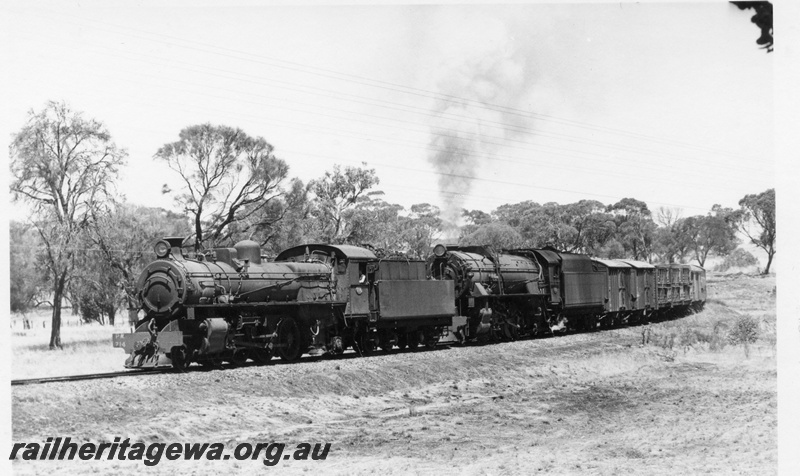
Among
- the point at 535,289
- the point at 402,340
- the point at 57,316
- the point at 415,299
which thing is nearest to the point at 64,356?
the point at 57,316

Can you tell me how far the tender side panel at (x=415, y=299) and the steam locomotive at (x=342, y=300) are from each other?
0.03 m

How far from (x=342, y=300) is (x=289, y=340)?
2042 millimetres

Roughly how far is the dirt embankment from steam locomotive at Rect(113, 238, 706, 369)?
138 cm

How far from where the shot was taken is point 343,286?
22.8 m

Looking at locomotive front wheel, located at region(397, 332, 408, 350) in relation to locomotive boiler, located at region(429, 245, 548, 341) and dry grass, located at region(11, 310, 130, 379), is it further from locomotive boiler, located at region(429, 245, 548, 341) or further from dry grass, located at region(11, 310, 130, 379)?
dry grass, located at region(11, 310, 130, 379)

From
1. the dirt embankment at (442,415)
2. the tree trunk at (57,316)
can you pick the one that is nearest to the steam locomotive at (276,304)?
the dirt embankment at (442,415)

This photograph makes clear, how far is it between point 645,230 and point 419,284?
42.6 metres

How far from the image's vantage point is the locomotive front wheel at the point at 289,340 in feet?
69.4

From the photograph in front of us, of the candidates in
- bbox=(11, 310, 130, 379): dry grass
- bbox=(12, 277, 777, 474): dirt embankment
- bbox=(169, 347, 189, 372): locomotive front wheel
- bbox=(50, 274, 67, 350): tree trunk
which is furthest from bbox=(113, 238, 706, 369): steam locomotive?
bbox=(50, 274, 67, 350): tree trunk

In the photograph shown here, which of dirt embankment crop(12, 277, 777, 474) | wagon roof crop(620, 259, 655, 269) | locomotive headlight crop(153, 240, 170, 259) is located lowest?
dirt embankment crop(12, 277, 777, 474)

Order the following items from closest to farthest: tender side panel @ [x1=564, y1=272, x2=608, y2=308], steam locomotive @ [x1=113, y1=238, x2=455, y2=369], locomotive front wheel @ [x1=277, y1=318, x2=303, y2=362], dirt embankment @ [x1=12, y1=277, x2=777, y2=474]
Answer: dirt embankment @ [x1=12, y1=277, x2=777, y2=474], steam locomotive @ [x1=113, y1=238, x2=455, y2=369], locomotive front wheel @ [x1=277, y1=318, x2=303, y2=362], tender side panel @ [x1=564, y1=272, x2=608, y2=308]

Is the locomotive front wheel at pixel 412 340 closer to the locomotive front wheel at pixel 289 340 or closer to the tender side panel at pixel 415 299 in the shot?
the tender side panel at pixel 415 299

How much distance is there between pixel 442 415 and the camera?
1641 cm

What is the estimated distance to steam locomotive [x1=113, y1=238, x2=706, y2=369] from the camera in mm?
18812
